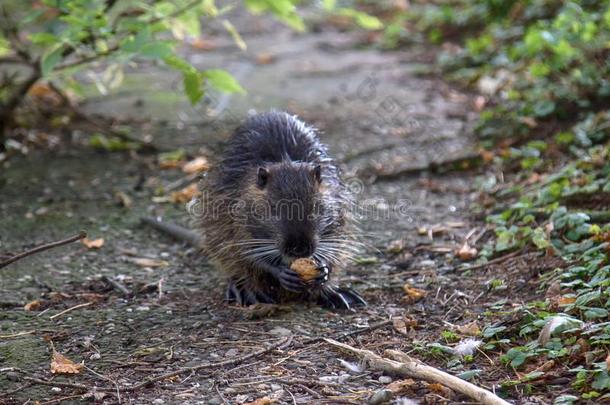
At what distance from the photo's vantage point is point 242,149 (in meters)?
4.42

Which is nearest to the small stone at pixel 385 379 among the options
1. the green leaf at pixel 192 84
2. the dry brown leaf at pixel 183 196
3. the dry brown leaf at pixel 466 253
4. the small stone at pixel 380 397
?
the small stone at pixel 380 397

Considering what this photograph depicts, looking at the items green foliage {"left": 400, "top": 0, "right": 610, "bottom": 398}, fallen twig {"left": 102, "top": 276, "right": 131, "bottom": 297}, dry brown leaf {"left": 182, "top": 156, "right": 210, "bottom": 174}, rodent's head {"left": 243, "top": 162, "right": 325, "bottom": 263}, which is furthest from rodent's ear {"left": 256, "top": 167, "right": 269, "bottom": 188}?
dry brown leaf {"left": 182, "top": 156, "right": 210, "bottom": 174}

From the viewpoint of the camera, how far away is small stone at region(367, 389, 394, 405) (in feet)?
9.46

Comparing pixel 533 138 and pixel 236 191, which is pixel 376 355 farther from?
pixel 533 138

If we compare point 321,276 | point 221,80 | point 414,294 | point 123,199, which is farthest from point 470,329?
point 123,199

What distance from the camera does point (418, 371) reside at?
3023 millimetres

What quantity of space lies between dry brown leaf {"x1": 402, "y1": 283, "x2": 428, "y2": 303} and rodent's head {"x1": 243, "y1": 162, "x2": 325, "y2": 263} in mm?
519

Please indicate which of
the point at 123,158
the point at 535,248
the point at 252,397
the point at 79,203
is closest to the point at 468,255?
the point at 535,248

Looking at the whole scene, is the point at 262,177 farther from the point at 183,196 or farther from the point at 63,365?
the point at 183,196

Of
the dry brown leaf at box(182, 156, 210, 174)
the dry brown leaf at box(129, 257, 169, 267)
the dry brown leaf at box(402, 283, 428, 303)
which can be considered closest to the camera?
the dry brown leaf at box(402, 283, 428, 303)

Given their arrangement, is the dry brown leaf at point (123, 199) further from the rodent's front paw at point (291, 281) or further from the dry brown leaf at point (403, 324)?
the dry brown leaf at point (403, 324)

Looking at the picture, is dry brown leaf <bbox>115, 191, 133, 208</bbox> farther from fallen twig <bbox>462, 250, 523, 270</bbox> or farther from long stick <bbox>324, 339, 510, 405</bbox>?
long stick <bbox>324, 339, 510, 405</bbox>

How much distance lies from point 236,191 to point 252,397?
4.90ft

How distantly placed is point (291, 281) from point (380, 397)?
108 centimetres
